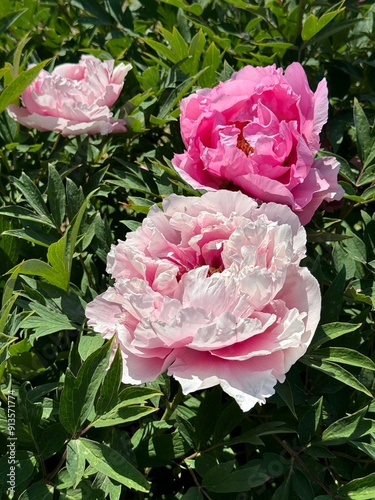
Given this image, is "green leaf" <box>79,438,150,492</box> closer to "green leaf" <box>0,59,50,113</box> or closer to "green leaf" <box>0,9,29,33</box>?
"green leaf" <box>0,59,50,113</box>

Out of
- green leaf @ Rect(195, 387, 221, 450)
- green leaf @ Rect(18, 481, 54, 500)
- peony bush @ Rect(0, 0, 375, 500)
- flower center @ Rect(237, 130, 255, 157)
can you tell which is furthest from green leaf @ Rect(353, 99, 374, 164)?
Answer: green leaf @ Rect(18, 481, 54, 500)

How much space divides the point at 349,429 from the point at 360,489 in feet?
0.26

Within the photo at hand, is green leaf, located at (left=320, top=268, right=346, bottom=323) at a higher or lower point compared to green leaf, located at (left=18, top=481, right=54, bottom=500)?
higher

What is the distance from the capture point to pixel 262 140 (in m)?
0.88

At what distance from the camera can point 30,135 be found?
133cm

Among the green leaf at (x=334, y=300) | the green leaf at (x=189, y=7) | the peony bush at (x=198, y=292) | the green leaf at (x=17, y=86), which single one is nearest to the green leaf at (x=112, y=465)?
the peony bush at (x=198, y=292)

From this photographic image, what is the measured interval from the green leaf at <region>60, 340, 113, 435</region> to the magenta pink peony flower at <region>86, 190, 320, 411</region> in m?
0.03

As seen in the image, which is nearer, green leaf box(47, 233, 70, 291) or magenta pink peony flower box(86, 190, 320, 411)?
magenta pink peony flower box(86, 190, 320, 411)

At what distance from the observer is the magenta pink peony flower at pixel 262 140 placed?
0.89m

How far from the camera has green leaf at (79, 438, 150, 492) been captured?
77cm

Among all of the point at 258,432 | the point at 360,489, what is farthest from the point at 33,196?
the point at 360,489

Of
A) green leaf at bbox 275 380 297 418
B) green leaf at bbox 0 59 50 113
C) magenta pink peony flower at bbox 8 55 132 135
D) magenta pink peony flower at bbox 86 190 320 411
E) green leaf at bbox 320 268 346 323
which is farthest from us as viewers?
magenta pink peony flower at bbox 8 55 132 135

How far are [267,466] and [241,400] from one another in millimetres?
203

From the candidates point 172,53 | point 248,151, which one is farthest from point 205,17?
point 248,151
